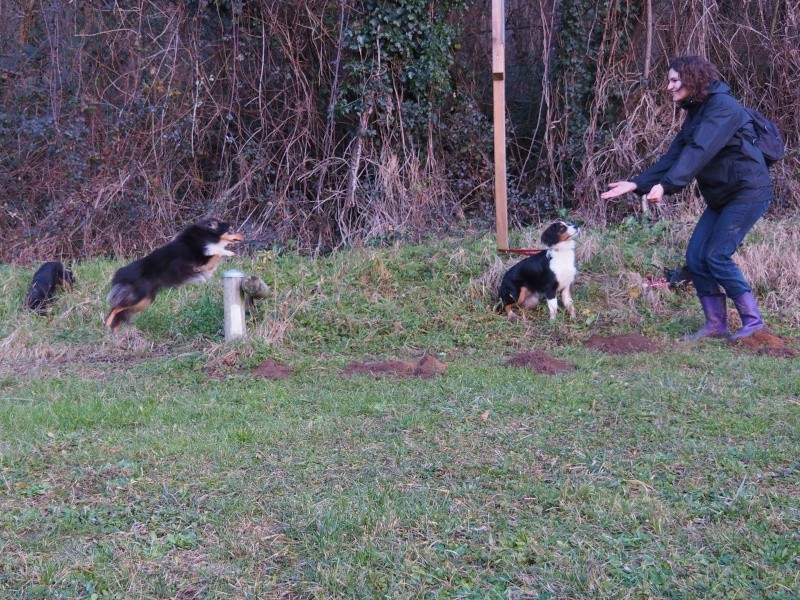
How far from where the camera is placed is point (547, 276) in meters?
7.78

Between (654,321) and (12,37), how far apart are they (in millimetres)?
10068

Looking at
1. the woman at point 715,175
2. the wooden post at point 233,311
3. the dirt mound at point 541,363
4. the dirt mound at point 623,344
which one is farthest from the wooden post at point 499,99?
the wooden post at point 233,311

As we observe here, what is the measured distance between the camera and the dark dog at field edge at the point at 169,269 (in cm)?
748

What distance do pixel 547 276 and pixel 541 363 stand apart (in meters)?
1.68

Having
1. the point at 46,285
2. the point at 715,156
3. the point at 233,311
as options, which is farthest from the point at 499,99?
the point at 46,285

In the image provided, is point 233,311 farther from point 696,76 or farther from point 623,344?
point 696,76

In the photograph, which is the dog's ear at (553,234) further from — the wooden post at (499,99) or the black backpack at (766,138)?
the black backpack at (766,138)

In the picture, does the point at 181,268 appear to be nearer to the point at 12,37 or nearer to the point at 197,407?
the point at 197,407

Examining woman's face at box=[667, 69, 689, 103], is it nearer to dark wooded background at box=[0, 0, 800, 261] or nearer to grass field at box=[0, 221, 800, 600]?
grass field at box=[0, 221, 800, 600]

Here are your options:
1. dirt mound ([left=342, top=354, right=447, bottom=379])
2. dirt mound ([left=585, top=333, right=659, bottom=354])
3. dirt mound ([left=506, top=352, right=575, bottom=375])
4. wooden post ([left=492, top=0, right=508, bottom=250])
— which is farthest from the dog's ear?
dirt mound ([left=342, top=354, right=447, bottom=379])

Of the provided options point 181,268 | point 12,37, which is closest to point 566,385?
point 181,268

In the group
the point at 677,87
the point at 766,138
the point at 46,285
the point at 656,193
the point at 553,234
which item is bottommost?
the point at 46,285

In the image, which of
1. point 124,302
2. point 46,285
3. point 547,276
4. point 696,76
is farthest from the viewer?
point 46,285

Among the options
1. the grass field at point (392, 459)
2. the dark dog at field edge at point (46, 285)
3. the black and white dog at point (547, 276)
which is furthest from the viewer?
the dark dog at field edge at point (46, 285)
